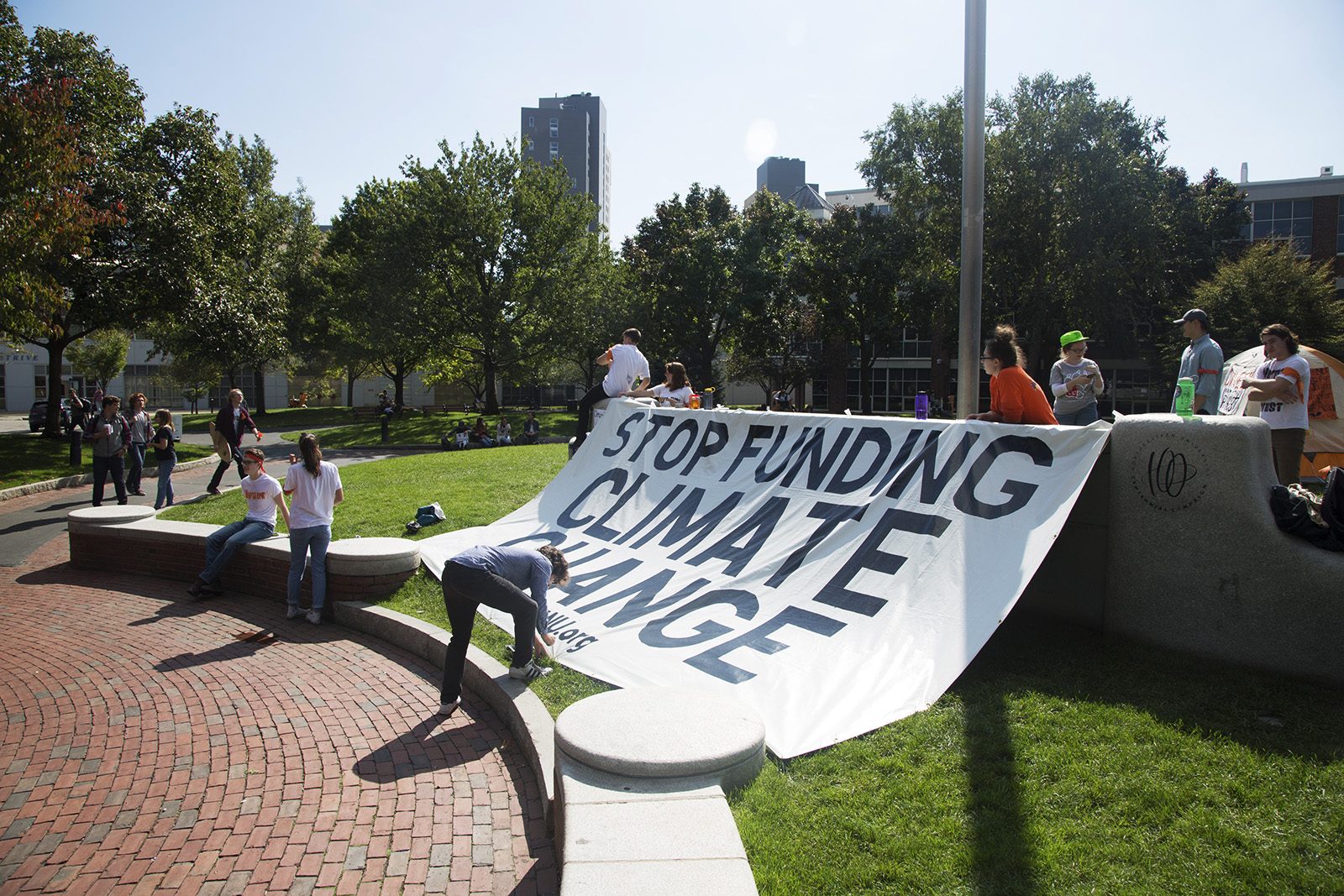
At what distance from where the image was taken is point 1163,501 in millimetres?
5211

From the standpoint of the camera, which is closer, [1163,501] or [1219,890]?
[1219,890]

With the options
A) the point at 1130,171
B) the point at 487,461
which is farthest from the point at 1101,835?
the point at 1130,171

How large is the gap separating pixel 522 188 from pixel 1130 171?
1020 inches

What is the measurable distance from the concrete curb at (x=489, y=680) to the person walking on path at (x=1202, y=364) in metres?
7.23

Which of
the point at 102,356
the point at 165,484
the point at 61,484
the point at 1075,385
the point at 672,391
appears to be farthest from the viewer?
the point at 102,356

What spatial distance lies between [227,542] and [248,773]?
15.9 ft

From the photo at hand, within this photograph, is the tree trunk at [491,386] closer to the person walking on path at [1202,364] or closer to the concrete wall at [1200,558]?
the person walking on path at [1202,364]

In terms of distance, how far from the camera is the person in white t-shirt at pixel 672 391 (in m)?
11.6

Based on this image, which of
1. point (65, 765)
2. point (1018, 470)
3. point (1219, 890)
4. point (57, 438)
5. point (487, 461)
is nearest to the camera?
point (1219, 890)

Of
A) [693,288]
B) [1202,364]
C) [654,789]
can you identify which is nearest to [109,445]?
[654,789]

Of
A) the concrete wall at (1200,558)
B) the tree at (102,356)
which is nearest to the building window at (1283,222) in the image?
the concrete wall at (1200,558)

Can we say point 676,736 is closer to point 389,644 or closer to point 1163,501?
point 1163,501

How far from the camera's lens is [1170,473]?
519cm

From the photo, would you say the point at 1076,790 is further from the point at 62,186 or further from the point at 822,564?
the point at 62,186
